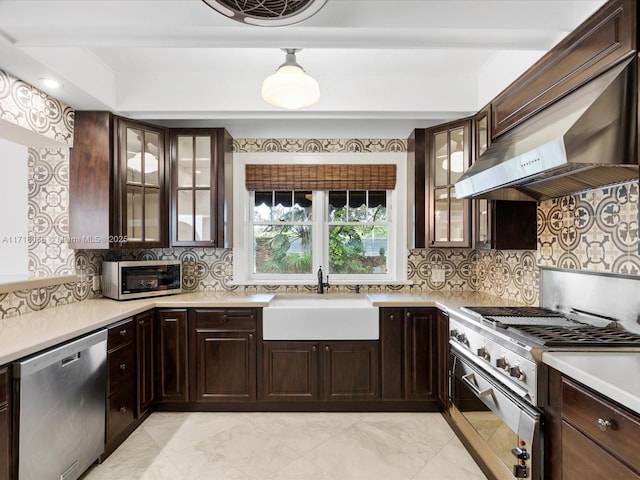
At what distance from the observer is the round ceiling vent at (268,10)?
1.36 meters

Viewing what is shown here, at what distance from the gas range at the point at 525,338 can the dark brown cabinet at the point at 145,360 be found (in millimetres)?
2222

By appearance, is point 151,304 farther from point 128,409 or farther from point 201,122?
point 201,122

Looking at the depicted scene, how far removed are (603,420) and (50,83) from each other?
329 centimetres

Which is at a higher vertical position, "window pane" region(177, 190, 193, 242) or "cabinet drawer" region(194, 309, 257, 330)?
"window pane" region(177, 190, 193, 242)

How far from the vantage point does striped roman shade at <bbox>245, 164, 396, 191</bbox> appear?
3.33m

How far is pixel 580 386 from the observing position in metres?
1.28

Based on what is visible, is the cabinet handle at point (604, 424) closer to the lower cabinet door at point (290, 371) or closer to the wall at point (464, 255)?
the wall at point (464, 255)

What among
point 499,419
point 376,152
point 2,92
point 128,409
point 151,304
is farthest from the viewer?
point 376,152

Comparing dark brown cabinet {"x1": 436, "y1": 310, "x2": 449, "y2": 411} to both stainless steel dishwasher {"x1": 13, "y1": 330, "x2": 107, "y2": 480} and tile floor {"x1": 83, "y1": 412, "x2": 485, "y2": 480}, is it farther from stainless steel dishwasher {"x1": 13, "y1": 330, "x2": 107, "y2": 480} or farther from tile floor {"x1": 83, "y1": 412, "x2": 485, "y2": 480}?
stainless steel dishwasher {"x1": 13, "y1": 330, "x2": 107, "y2": 480}

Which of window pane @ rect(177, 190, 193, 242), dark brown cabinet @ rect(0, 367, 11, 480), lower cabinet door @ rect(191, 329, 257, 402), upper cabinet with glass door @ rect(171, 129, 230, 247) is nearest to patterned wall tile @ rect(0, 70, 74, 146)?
upper cabinet with glass door @ rect(171, 129, 230, 247)

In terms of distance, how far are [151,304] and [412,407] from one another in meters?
2.19

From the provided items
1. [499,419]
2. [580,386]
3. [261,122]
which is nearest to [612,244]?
[580,386]

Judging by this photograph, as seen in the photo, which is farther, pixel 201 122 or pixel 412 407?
pixel 201 122

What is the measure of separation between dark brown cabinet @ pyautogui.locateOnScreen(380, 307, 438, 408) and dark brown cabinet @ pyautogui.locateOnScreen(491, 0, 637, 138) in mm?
1516
